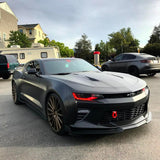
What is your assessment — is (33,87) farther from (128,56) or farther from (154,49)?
(154,49)

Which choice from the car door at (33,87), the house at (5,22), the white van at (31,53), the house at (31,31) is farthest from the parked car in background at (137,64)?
the house at (31,31)

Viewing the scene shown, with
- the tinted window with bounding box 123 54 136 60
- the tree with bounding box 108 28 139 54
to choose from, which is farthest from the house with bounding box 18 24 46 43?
the tinted window with bounding box 123 54 136 60

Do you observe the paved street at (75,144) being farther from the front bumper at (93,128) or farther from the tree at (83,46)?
the tree at (83,46)

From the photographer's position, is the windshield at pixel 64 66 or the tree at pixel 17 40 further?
the tree at pixel 17 40

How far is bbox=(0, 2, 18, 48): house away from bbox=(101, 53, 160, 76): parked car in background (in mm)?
32069

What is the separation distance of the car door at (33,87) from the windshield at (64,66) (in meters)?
0.25

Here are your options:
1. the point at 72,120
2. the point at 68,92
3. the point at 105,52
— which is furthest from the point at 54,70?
the point at 105,52

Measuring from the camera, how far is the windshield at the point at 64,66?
3.83 meters

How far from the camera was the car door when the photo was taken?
3528mm

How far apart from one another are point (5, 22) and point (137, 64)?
37.9m

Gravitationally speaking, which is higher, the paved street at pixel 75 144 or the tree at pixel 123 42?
the tree at pixel 123 42

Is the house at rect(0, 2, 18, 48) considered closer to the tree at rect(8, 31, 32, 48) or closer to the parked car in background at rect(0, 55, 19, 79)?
the tree at rect(8, 31, 32, 48)

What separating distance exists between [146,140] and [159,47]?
59655 millimetres

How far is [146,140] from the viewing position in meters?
2.70
